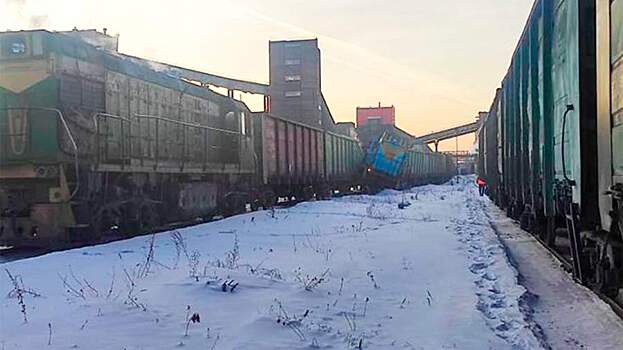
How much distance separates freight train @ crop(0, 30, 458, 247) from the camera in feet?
37.2

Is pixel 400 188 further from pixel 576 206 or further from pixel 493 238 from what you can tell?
pixel 576 206

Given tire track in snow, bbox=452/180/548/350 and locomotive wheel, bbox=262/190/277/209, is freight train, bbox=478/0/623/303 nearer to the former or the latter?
tire track in snow, bbox=452/180/548/350

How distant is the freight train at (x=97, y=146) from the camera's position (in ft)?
37.2

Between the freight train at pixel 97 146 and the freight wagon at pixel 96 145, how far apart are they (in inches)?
0.8

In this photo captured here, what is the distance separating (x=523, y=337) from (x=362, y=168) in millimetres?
36251

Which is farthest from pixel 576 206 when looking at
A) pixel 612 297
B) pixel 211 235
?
pixel 211 235

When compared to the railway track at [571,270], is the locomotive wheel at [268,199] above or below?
above

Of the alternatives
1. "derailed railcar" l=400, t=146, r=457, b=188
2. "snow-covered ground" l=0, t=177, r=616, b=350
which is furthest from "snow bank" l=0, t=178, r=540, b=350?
"derailed railcar" l=400, t=146, r=457, b=188

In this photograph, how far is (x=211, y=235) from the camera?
13.1m

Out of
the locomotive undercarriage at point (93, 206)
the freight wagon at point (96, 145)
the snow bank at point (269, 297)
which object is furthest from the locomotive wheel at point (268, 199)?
the snow bank at point (269, 297)

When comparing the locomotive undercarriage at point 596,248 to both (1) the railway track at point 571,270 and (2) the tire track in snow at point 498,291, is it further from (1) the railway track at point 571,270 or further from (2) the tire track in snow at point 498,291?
(2) the tire track in snow at point 498,291

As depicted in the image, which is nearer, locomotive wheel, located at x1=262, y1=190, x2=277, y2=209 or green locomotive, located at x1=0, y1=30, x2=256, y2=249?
green locomotive, located at x1=0, y1=30, x2=256, y2=249

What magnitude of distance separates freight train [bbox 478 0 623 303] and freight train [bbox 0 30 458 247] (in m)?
7.72

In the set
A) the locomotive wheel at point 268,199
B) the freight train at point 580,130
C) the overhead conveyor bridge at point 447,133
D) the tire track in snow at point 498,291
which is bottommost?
the tire track in snow at point 498,291
